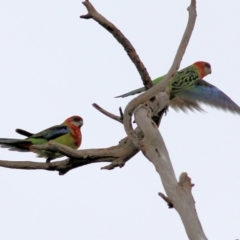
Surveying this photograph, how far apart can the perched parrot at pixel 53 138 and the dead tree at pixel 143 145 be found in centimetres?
150

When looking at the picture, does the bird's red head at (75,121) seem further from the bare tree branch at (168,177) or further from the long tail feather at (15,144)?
the bare tree branch at (168,177)

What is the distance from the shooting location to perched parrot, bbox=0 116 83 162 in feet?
24.7

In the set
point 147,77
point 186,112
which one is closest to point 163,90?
point 147,77

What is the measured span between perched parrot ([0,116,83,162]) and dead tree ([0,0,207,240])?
1505mm

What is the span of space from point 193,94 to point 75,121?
1.47 m

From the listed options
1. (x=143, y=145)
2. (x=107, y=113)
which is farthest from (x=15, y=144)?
(x=143, y=145)

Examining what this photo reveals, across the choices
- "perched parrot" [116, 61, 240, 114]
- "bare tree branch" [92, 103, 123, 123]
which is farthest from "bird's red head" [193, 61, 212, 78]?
"bare tree branch" [92, 103, 123, 123]

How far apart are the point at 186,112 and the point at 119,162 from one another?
325cm

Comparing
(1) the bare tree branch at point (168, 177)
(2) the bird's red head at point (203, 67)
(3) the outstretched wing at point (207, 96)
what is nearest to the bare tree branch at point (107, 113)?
(1) the bare tree branch at point (168, 177)

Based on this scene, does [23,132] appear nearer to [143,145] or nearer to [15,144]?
[15,144]

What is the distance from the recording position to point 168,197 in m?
4.73

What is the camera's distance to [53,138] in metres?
8.27

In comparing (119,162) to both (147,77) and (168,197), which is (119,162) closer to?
(147,77)

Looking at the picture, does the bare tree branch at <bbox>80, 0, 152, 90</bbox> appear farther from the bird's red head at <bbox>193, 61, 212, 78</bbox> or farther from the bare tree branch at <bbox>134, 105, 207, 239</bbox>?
the bird's red head at <bbox>193, 61, 212, 78</bbox>
